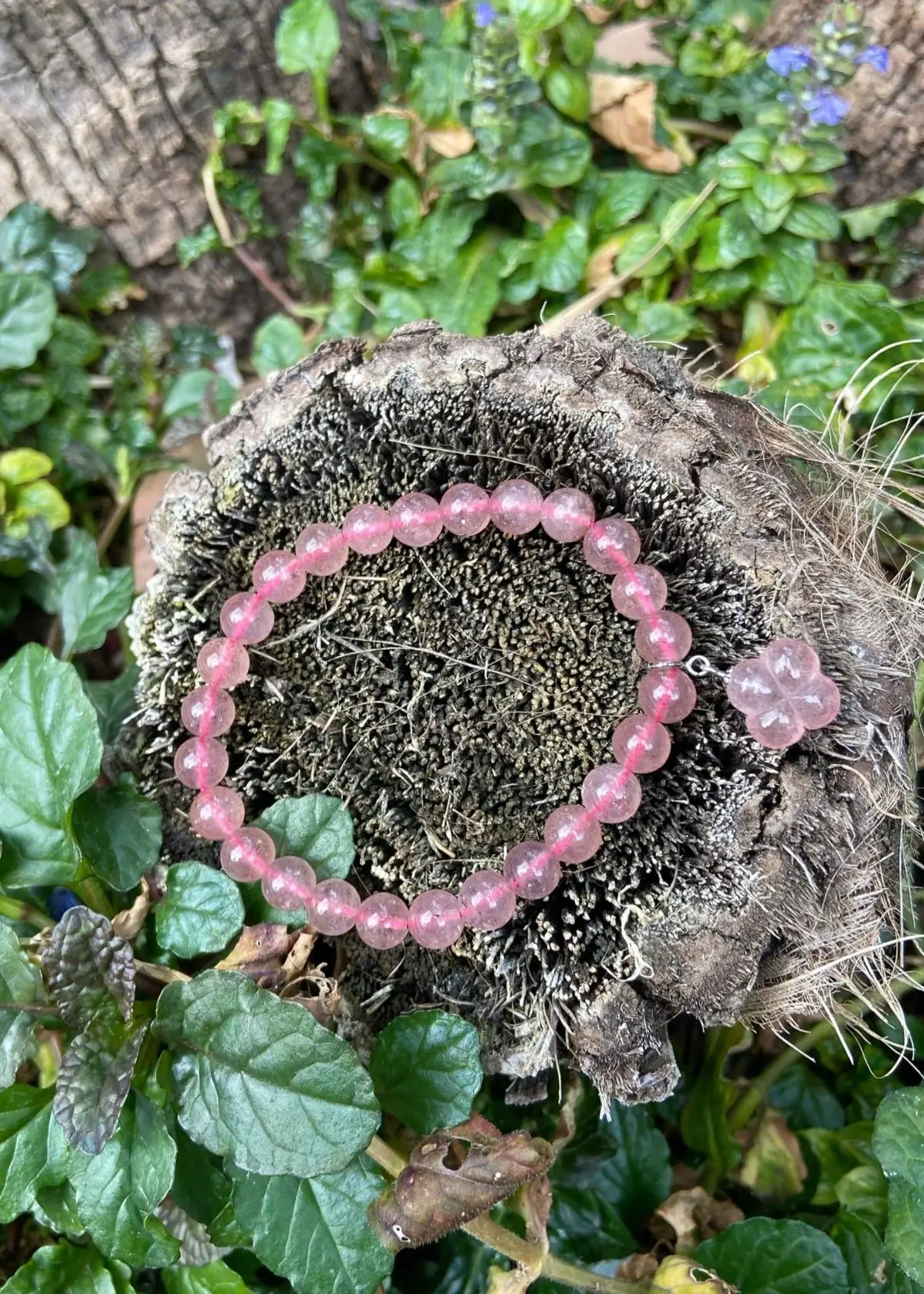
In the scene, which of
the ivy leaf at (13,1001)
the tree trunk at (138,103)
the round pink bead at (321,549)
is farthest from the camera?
the tree trunk at (138,103)

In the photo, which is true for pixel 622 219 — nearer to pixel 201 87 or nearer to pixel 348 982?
pixel 201 87

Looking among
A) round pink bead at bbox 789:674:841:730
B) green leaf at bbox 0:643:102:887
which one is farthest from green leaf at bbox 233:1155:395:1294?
round pink bead at bbox 789:674:841:730

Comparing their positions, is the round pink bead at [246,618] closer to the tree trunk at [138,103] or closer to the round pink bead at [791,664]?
the round pink bead at [791,664]

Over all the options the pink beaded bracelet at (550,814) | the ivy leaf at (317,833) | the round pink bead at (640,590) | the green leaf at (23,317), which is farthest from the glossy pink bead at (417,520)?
the green leaf at (23,317)

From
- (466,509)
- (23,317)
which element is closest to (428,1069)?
(466,509)

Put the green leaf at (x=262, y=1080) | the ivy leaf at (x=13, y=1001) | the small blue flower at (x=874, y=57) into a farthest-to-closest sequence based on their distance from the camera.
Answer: the small blue flower at (x=874, y=57) → the ivy leaf at (x=13, y=1001) → the green leaf at (x=262, y=1080)

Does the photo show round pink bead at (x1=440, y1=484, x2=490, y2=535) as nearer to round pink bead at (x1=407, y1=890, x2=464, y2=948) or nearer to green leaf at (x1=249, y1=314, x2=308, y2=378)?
round pink bead at (x1=407, y1=890, x2=464, y2=948)

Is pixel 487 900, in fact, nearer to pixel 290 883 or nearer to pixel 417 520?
pixel 290 883
